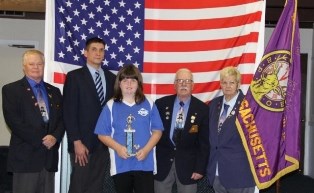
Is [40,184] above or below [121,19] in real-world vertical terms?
below

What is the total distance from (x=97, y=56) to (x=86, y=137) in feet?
2.19

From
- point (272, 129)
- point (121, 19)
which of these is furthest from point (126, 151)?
point (121, 19)

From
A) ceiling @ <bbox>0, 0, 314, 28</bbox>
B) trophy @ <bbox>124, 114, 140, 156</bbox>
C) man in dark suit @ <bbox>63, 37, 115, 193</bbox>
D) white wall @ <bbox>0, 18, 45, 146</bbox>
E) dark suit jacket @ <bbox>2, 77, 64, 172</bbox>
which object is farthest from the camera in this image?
white wall @ <bbox>0, 18, 45, 146</bbox>

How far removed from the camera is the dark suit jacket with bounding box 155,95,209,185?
3262 mm

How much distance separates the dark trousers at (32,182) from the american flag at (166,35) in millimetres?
1080

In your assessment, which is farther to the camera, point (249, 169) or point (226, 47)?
point (226, 47)

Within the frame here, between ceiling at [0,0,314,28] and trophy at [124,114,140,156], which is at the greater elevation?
ceiling at [0,0,314,28]

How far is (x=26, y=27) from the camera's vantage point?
7477mm

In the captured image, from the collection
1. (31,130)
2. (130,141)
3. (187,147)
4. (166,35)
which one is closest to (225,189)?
(187,147)


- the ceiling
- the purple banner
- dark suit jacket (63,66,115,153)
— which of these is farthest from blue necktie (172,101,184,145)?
the ceiling

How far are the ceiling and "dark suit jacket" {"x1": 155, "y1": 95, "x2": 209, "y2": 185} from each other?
310 centimetres

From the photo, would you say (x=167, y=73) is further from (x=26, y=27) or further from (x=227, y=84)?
(x=26, y=27)

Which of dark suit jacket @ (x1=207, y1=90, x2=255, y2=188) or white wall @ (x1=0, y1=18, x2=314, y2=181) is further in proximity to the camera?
white wall @ (x1=0, y1=18, x2=314, y2=181)

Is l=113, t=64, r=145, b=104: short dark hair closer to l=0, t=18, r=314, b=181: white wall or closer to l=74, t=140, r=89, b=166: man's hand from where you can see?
l=74, t=140, r=89, b=166: man's hand
